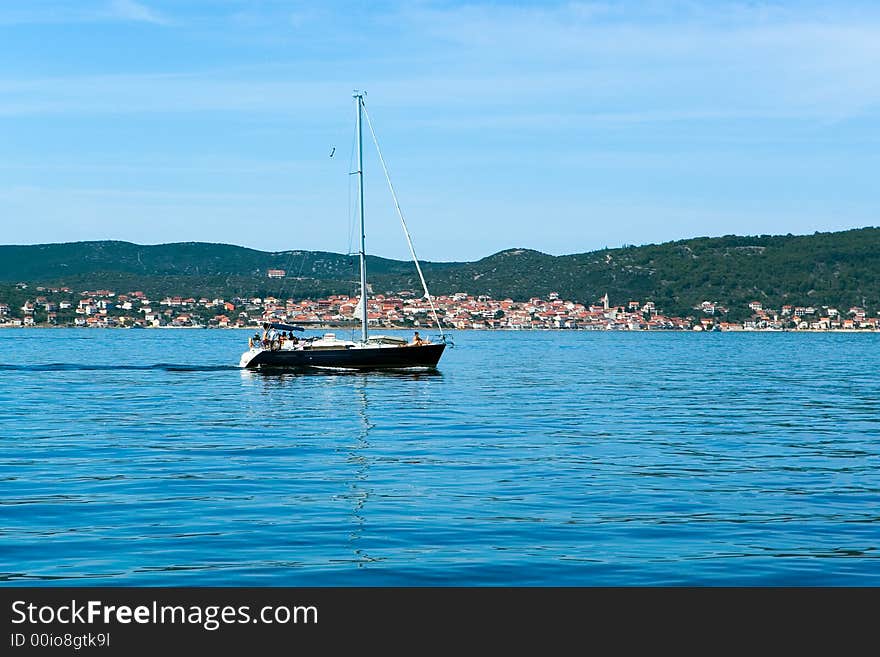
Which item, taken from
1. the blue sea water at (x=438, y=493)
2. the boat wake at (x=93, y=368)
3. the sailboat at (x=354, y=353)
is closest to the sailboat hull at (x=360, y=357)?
the sailboat at (x=354, y=353)

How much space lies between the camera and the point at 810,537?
14945mm

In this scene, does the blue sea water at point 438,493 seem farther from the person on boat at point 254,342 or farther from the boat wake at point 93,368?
the boat wake at point 93,368

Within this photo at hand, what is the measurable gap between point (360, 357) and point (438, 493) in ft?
137

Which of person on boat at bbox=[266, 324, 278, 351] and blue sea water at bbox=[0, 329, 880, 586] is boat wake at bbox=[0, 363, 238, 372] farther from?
blue sea water at bbox=[0, 329, 880, 586]

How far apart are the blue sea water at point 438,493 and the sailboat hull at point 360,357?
62.7 feet

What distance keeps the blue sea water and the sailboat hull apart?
1913 centimetres

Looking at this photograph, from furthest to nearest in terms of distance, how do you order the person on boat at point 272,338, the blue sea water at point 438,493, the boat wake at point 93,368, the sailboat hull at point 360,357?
the boat wake at point 93,368, the person on boat at point 272,338, the sailboat hull at point 360,357, the blue sea water at point 438,493

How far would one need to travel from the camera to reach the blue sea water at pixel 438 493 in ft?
43.0

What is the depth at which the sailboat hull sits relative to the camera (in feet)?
197

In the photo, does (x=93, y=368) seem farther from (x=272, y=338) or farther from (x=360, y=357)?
(x=360, y=357)

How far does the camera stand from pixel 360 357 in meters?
60.3

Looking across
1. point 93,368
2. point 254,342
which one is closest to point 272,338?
point 254,342

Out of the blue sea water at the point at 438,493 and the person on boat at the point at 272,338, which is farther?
the person on boat at the point at 272,338

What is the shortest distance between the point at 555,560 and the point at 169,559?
15.0 feet
